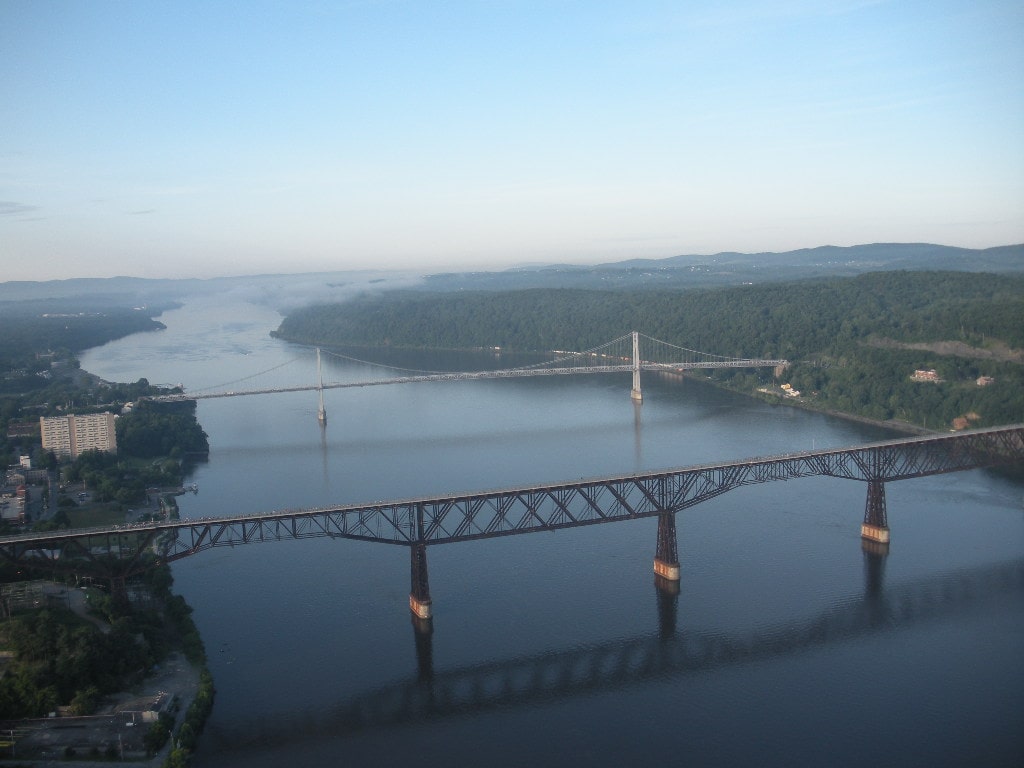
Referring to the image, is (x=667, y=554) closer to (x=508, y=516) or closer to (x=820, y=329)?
(x=508, y=516)

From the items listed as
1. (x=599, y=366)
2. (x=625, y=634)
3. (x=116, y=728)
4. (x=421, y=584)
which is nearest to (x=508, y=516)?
(x=421, y=584)

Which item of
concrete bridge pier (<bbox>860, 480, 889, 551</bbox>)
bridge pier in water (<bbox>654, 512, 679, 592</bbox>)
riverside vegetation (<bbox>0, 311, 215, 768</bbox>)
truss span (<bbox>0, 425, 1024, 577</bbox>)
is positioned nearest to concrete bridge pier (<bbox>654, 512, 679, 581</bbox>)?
bridge pier in water (<bbox>654, 512, 679, 592</bbox>)

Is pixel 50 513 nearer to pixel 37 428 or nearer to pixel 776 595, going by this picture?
pixel 37 428

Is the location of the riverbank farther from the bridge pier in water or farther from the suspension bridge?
the suspension bridge

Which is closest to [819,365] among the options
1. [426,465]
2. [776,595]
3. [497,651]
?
[426,465]

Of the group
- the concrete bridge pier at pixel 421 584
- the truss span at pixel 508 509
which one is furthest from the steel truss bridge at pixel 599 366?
the concrete bridge pier at pixel 421 584

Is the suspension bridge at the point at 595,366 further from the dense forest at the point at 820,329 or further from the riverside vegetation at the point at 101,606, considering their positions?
the riverside vegetation at the point at 101,606
